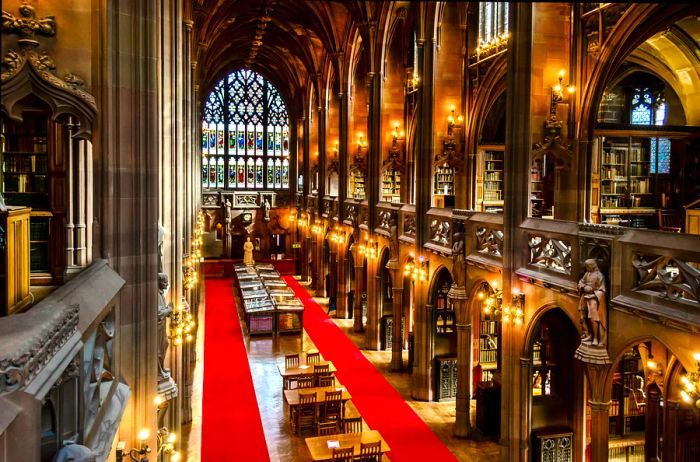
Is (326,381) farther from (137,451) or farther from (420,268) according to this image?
(137,451)

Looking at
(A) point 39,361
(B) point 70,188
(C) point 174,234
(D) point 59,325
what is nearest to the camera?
(A) point 39,361

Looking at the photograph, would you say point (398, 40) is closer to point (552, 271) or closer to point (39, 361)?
point (552, 271)

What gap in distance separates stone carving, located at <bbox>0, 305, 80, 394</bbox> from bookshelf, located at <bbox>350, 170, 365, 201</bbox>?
23468mm

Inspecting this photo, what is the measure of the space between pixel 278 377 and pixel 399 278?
16.4 feet

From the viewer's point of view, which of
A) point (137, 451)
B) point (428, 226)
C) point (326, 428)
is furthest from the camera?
point (428, 226)

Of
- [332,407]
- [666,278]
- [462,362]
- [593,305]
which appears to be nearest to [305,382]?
[332,407]

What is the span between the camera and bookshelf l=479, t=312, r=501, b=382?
1712 cm

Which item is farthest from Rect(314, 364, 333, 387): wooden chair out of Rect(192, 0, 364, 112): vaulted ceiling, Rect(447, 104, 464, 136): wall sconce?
Rect(192, 0, 364, 112): vaulted ceiling

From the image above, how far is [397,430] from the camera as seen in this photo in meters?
14.3

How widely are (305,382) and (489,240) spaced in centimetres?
627

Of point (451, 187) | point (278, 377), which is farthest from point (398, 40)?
point (278, 377)

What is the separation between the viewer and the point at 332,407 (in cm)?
1458

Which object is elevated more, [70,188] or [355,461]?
[70,188]

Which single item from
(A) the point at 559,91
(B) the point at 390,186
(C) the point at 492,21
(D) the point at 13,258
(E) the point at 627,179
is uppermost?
(C) the point at 492,21
